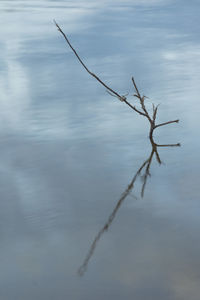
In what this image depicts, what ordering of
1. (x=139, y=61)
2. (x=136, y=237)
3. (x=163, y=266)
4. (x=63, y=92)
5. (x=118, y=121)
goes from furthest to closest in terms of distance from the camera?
(x=139, y=61)
(x=63, y=92)
(x=118, y=121)
(x=136, y=237)
(x=163, y=266)

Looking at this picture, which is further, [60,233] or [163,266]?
[60,233]

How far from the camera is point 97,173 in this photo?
331 centimetres

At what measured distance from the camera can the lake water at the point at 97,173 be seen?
7.94ft

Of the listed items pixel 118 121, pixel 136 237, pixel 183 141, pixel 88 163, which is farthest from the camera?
pixel 118 121

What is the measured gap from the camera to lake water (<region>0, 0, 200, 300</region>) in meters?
2.42

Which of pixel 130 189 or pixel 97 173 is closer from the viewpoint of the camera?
pixel 130 189

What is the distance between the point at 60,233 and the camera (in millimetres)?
2736

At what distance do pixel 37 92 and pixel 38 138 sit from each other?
101 centimetres

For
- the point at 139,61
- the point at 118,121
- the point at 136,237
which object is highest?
the point at 136,237

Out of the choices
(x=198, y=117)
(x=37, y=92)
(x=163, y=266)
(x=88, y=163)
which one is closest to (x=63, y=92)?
(x=37, y=92)

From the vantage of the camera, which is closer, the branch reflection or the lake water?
the lake water

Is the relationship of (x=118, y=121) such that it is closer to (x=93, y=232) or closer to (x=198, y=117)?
(x=198, y=117)

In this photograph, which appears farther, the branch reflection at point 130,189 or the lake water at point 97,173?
the branch reflection at point 130,189

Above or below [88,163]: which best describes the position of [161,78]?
below
